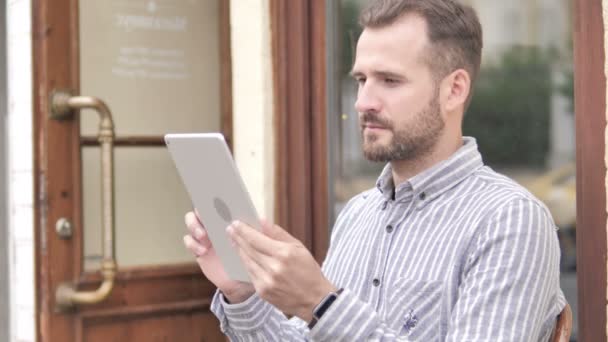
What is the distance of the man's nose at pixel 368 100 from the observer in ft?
5.70

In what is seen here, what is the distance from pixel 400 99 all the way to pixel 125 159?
1827 millimetres

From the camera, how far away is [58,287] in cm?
307

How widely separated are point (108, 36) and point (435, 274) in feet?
6.56

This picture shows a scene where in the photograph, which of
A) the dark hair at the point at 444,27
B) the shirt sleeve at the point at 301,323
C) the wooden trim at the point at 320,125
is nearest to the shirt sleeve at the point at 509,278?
the shirt sleeve at the point at 301,323

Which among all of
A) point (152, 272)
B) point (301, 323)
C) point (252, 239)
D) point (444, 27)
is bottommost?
point (152, 272)

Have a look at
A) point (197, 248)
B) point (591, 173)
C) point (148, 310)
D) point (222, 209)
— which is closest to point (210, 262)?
point (197, 248)

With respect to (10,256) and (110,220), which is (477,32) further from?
(10,256)

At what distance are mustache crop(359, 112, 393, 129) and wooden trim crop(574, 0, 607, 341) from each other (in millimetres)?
577

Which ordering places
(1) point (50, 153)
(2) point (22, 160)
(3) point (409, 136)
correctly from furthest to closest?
(2) point (22, 160) < (1) point (50, 153) < (3) point (409, 136)

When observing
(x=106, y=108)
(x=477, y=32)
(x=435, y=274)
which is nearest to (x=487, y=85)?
(x=477, y=32)

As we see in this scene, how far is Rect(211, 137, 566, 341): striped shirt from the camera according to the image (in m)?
1.51

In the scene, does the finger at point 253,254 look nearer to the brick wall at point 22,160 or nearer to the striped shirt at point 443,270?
the striped shirt at point 443,270

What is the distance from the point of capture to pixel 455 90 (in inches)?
70.1

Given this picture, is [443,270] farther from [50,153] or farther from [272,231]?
[50,153]
